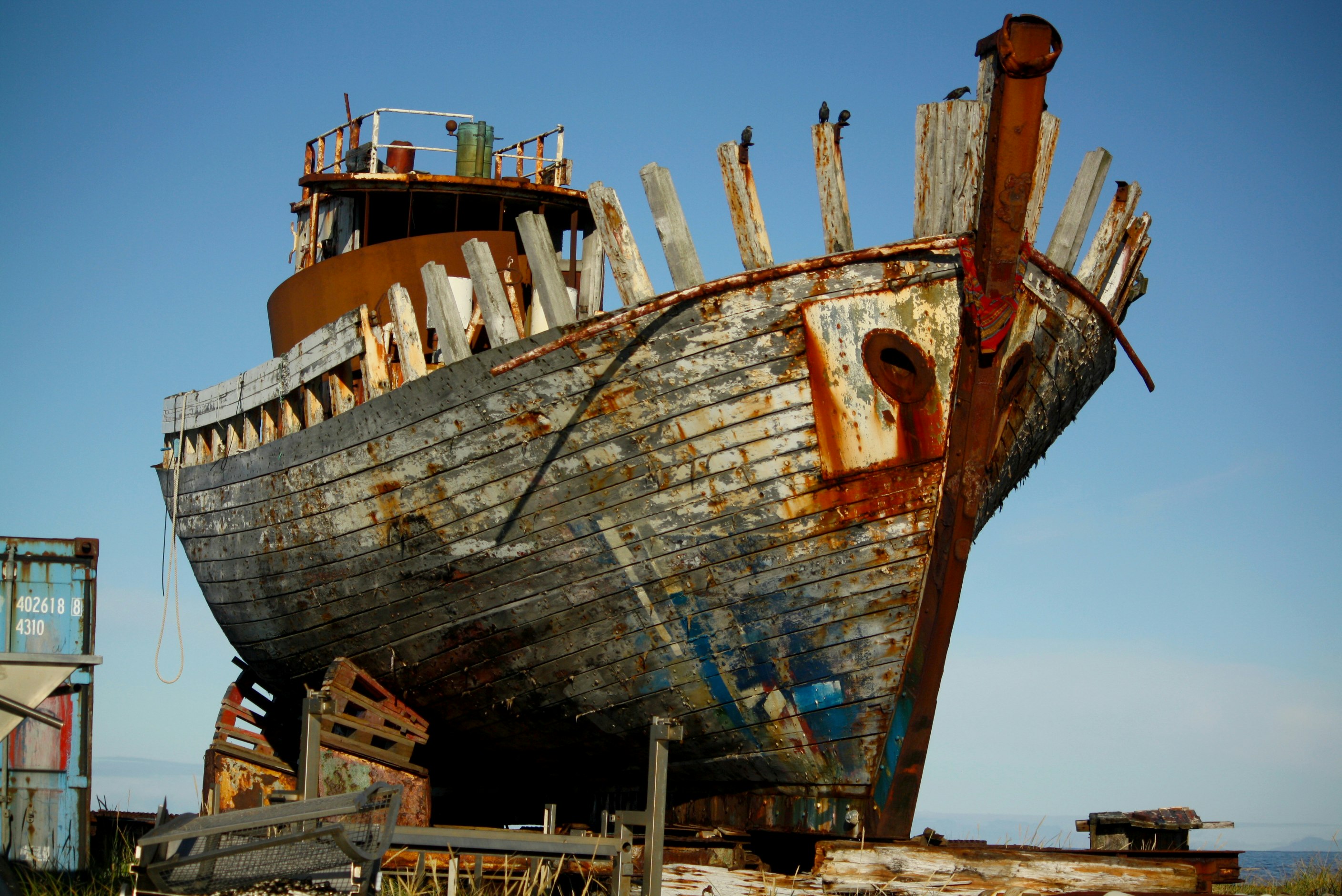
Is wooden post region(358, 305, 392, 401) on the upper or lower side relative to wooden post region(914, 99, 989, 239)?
lower

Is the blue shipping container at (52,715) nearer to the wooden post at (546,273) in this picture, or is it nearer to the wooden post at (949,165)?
the wooden post at (546,273)

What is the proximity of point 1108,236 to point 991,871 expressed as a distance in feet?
13.0

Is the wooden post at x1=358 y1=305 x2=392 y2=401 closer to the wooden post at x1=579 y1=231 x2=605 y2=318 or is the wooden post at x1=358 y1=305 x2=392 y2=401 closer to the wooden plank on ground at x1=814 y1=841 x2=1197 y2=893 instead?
the wooden post at x1=579 y1=231 x2=605 y2=318

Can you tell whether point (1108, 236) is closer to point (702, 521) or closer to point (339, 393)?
point (702, 521)

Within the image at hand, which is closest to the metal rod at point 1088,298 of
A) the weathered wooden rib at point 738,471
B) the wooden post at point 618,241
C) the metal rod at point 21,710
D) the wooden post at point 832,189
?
the weathered wooden rib at point 738,471

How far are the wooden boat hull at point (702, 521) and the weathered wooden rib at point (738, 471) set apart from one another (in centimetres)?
1

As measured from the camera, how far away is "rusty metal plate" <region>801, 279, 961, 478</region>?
688cm

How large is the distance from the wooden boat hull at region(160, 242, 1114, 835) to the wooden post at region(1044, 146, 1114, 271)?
26 cm

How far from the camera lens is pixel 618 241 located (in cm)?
712

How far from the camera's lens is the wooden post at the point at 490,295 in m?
7.45

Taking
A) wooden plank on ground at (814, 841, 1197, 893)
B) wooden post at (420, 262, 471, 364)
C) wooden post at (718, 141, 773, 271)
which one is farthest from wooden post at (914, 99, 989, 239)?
wooden plank on ground at (814, 841, 1197, 893)

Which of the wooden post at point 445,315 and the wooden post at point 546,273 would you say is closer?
the wooden post at point 546,273

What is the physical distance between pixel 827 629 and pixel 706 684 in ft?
2.68

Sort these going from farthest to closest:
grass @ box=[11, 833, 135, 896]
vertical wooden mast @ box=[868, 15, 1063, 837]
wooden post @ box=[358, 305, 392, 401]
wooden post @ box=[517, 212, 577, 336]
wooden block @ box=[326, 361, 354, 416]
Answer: wooden block @ box=[326, 361, 354, 416], wooden post @ box=[358, 305, 392, 401], wooden post @ box=[517, 212, 577, 336], grass @ box=[11, 833, 135, 896], vertical wooden mast @ box=[868, 15, 1063, 837]
